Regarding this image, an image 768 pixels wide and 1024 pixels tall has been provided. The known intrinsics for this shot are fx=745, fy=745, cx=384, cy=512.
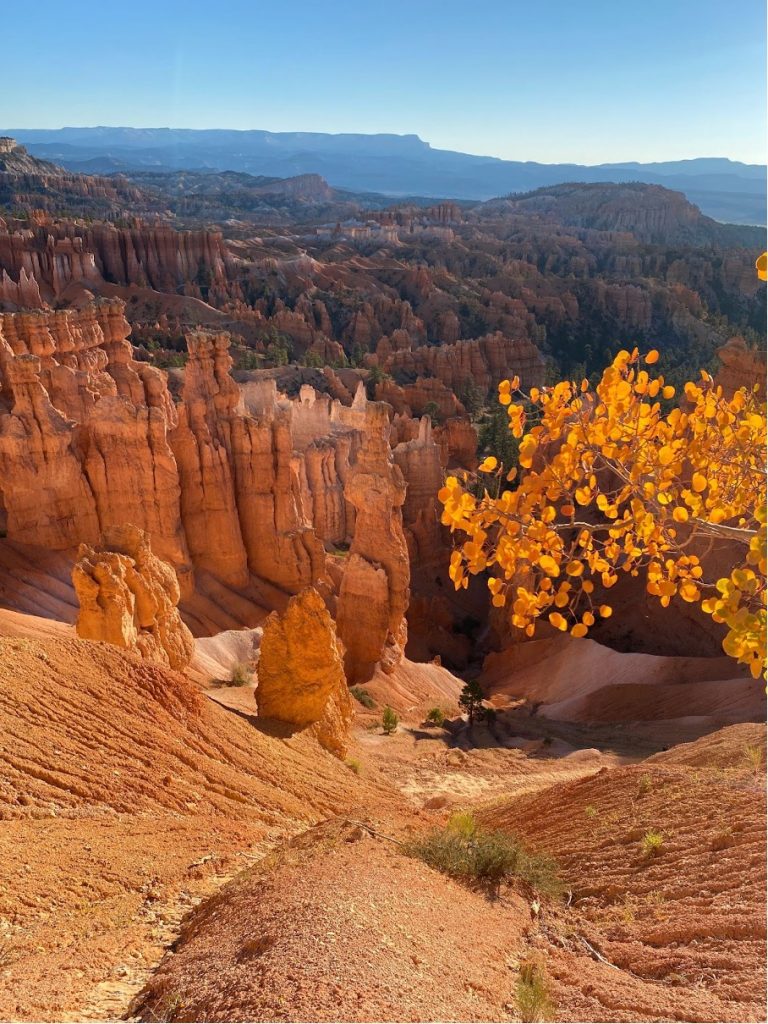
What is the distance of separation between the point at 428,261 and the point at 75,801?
337ft

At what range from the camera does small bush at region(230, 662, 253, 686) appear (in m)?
14.8

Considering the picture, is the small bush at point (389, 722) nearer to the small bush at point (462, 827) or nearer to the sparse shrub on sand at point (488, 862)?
the small bush at point (462, 827)

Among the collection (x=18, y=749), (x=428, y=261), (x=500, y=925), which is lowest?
(x=500, y=925)

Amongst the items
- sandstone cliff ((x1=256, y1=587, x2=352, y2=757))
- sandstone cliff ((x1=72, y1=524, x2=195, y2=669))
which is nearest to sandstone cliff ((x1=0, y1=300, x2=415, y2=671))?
sandstone cliff ((x1=72, y1=524, x2=195, y2=669))

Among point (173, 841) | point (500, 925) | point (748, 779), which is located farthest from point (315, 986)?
point (748, 779)

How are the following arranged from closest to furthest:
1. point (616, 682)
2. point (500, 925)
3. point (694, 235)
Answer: point (500, 925) < point (616, 682) < point (694, 235)

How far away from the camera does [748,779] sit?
8.34m

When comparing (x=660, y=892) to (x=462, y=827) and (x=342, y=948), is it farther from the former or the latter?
(x=342, y=948)

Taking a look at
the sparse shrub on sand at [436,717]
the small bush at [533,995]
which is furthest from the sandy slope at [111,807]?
the sparse shrub on sand at [436,717]

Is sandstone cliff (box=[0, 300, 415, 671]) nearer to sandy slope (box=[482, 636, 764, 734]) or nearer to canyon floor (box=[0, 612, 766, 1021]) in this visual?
sandy slope (box=[482, 636, 764, 734])

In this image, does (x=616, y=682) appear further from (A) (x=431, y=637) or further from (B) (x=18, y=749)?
(B) (x=18, y=749)

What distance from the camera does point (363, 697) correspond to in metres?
18.3

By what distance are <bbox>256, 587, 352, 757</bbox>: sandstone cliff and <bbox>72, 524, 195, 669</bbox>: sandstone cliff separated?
180 centimetres

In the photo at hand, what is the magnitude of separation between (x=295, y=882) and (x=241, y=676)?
8.73 metres
